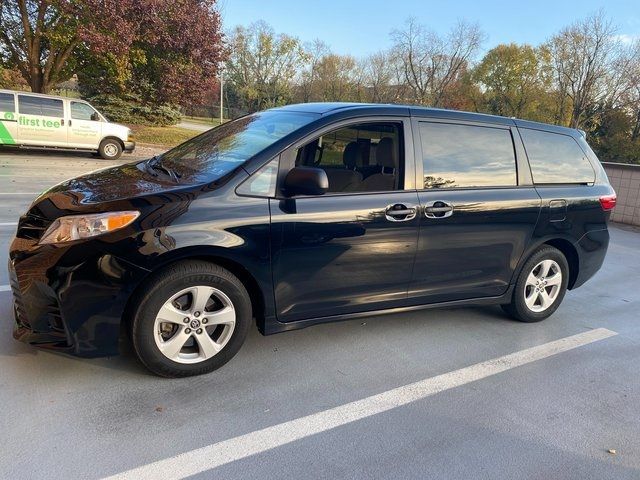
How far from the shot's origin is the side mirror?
3037 mm

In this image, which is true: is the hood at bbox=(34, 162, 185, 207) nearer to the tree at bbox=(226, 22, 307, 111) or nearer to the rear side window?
the rear side window

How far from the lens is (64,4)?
1462 centimetres

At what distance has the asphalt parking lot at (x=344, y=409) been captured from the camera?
2.44 meters

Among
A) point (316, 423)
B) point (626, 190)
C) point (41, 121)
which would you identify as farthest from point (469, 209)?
point (41, 121)

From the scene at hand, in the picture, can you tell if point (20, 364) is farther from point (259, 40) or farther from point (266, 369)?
point (259, 40)

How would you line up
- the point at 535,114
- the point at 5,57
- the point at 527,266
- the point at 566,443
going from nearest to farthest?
the point at 566,443 → the point at 527,266 → the point at 5,57 → the point at 535,114

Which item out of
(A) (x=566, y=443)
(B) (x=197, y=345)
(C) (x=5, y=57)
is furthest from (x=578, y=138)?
(C) (x=5, y=57)

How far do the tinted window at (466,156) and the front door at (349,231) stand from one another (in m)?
0.21

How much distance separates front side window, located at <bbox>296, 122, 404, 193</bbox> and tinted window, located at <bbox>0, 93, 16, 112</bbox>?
1215 cm

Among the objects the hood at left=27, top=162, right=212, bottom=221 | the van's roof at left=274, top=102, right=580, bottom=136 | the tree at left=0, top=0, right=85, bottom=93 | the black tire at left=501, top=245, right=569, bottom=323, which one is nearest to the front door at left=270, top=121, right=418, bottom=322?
the van's roof at left=274, top=102, right=580, bottom=136

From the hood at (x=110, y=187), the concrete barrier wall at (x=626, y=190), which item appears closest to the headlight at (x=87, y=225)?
the hood at (x=110, y=187)

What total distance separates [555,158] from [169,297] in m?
3.44

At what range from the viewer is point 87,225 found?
275 centimetres

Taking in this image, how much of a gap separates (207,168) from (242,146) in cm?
31
